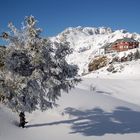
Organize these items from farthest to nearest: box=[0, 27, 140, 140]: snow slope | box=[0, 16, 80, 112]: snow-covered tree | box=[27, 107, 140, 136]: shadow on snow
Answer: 1. box=[27, 107, 140, 136]: shadow on snow
2. box=[0, 27, 140, 140]: snow slope
3. box=[0, 16, 80, 112]: snow-covered tree

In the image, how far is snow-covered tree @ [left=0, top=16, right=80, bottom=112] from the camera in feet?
58.4

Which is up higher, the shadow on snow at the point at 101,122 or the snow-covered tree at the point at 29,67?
the snow-covered tree at the point at 29,67

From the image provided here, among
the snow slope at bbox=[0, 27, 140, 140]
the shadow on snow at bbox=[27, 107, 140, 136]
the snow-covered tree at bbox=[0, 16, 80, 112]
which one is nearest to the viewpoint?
the snow-covered tree at bbox=[0, 16, 80, 112]

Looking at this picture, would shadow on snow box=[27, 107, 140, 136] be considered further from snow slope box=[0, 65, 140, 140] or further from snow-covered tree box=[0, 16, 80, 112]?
snow-covered tree box=[0, 16, 80, 112]

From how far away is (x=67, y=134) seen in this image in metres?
19.5

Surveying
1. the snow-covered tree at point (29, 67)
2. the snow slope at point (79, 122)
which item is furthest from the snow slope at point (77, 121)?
the snow-covered tree at point (29, 67)

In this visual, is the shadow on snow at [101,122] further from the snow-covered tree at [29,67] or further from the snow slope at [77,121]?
the snow-covered tree at [29,67]

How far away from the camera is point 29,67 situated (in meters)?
18.4

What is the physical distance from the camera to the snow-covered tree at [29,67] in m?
17.8

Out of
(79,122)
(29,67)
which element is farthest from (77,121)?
(29,67)

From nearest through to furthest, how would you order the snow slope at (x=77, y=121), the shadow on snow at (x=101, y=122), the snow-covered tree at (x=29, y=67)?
1. the snow-covered tree at (x=29, y=67)
2. the snow slope at (x=77, y=121)
3. the shadow on snow at (x=101, y=122)

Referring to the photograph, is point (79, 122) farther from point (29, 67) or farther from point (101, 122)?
point (29, 67)

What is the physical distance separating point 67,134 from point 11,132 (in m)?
3.48

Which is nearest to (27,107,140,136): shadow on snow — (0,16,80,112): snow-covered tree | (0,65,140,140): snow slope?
(0,65,140,140): snow slope
